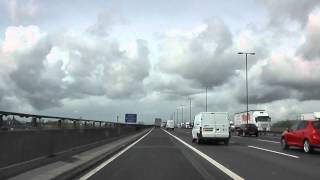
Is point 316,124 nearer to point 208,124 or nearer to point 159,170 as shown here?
point 208,124

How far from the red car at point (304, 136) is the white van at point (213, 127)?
7.45 m

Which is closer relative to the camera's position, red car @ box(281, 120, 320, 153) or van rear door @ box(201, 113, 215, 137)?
red car @ box(281, 120, 320, 153)

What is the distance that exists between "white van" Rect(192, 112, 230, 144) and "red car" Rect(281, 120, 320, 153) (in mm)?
7455

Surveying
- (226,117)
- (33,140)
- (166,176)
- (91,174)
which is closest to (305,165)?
(166,176)

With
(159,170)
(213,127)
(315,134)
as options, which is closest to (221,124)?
(213,127)

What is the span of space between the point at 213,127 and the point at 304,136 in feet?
34.8

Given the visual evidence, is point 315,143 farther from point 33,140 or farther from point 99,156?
point 33,140

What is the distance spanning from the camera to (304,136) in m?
26.9

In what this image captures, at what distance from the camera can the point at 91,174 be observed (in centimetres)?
1591

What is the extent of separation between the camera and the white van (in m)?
36.7

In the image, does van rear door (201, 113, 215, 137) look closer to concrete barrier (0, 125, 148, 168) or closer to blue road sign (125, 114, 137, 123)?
concrete barrier (0, 125, 148, 168)

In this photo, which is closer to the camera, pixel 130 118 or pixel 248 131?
pixel 248 131

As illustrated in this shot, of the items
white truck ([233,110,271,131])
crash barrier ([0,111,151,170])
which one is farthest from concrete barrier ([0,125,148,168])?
white truck ([233,110,271,131])

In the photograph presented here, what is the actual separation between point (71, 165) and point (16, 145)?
3.73 m
